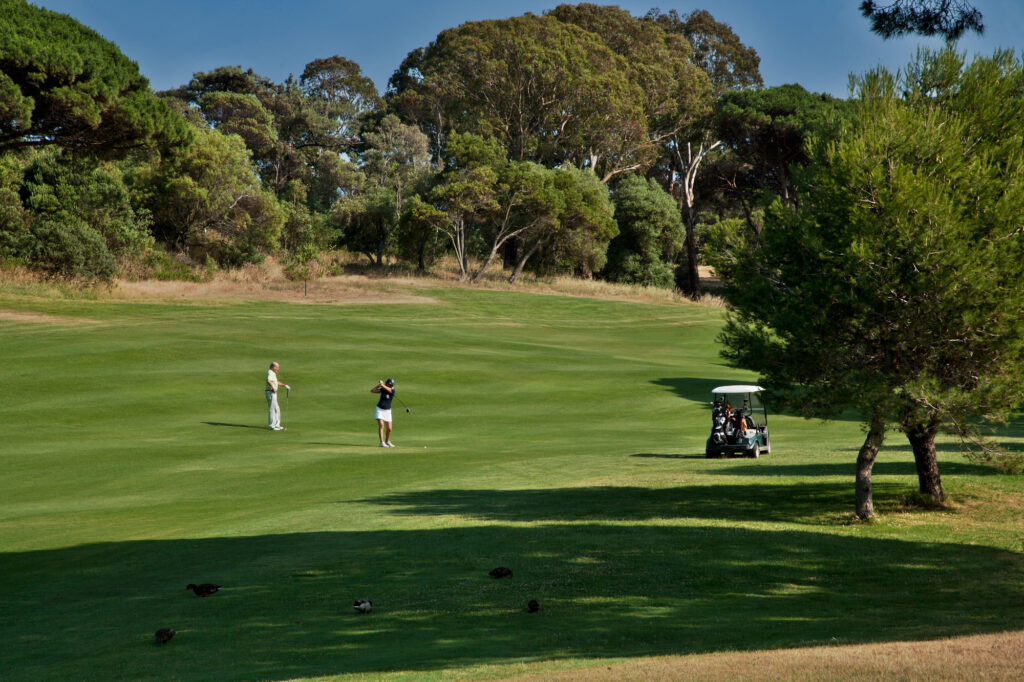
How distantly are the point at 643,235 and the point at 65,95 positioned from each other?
57.5 m

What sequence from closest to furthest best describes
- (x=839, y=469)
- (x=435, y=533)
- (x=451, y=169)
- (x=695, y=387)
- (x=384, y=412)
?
(x=435, y=533), (x=839, y=469), (x=384, y=412), (x=695, y=387), (x=451, y=169)

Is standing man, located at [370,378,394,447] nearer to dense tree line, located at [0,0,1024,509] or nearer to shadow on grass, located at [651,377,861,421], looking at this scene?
dense tree line, located at [0,0,1024,509]

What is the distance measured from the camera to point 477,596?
34.7ft

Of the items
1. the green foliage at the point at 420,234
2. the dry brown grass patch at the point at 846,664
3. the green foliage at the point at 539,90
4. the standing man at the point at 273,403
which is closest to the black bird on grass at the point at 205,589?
the dry brown grass patch at the point at 846,664

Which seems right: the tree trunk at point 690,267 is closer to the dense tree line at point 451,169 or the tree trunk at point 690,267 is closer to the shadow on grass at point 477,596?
the dense tree line at point 451,169

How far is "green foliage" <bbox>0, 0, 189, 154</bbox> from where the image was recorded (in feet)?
91.8

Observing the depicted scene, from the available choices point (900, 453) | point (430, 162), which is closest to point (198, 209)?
point (430, 162)

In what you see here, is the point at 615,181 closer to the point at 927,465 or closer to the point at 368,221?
the point at 368,221

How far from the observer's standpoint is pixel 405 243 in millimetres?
75000

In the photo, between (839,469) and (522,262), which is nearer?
(839,469)

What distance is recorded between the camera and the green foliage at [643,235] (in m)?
79.6

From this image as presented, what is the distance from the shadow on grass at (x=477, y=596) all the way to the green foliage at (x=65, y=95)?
19022mm

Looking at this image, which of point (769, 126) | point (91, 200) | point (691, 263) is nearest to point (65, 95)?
point (91, 200)

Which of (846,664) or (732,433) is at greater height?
(846,664)
